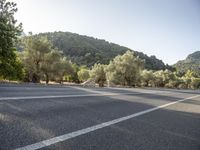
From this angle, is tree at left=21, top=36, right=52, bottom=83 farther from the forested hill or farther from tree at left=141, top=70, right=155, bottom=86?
the forested hill

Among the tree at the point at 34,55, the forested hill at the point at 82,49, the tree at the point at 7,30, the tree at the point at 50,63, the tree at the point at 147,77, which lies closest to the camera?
the tree at the point at 7,30

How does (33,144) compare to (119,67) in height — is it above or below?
below

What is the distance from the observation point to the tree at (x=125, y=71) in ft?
233

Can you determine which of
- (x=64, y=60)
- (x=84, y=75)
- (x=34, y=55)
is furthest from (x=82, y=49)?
(x=34, y=55)

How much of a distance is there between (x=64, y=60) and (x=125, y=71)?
15641 mm

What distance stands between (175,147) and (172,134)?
1211mm

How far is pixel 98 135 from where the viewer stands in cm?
488

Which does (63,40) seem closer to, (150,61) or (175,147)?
(150,61)

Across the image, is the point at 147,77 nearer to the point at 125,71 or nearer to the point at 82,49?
the point at 125,71

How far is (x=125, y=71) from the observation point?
7194 cm

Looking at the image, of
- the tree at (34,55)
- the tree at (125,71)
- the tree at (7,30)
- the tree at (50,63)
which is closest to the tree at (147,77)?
the tree at (125,71)

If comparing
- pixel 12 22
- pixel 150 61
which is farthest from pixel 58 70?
pixel 150 61

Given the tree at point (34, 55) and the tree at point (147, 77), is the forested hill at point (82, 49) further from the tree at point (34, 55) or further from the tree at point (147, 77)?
the tree at point (34, 55)

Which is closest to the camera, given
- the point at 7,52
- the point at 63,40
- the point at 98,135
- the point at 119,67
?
the point at 98,135
